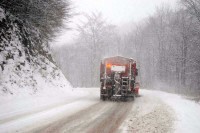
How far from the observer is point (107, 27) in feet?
172

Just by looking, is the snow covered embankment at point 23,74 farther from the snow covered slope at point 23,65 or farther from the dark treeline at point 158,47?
the dark treeline at point 158,47

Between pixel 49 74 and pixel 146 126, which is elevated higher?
pixel 49 74

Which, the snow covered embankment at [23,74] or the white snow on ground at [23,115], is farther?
the snow covered embankment at [23,74]

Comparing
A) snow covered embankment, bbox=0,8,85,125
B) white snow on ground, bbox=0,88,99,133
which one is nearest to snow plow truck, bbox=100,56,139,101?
snow covered embankment, bbox=0,8,85,125

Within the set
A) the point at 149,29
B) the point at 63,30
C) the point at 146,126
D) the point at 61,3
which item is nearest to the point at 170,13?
the point at 149,29

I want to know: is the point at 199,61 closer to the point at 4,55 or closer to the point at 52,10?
the point at 52,10

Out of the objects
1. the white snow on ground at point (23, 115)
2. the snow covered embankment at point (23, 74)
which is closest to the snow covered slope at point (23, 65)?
the snow covered embankment at point (23, 74)

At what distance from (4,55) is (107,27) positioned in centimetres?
3822

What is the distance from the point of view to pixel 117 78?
1938cm

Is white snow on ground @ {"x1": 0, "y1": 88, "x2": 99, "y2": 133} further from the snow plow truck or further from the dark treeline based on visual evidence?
the dark treeline

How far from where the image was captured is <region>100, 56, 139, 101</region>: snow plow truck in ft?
62.7

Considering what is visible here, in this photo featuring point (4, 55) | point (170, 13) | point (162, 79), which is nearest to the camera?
point (4, 55)

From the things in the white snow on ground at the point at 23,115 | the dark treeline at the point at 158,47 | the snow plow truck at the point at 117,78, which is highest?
the dark treeline at the point at 158,47

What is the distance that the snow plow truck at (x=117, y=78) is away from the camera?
1912cm
